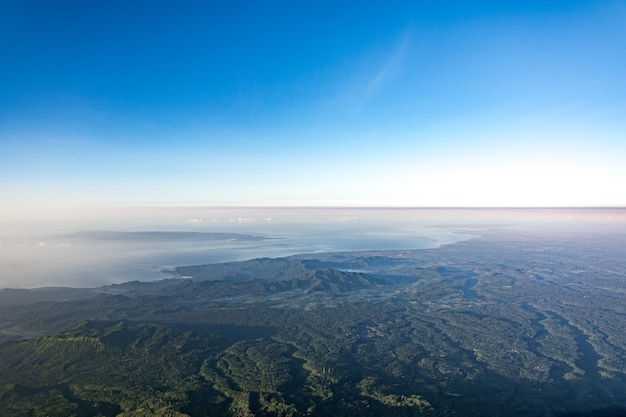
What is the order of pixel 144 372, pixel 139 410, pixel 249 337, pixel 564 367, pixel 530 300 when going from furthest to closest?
1. pixel 530 300
2. pixel 249 337
3. pixel 564 367
4. pixel 144 372
5. pixel 139 410

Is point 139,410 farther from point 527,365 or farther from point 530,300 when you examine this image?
point 530,300

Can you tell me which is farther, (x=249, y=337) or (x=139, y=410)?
(x=249, y=337)

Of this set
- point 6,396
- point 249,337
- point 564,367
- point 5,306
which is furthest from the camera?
point 5,306

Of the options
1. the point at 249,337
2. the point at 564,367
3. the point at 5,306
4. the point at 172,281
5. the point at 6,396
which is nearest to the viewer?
the point at 6,396

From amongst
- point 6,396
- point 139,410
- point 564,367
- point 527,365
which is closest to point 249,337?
point 139,410

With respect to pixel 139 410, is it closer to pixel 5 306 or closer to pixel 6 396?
pixel 6 396

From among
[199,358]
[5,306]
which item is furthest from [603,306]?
[5,306]
